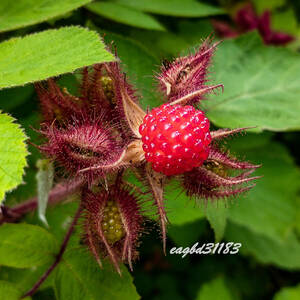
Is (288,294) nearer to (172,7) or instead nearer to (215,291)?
(215,291)

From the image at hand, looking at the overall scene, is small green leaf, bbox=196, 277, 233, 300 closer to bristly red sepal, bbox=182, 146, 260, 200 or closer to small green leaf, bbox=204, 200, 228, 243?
small green leaf, bbox=204, 200, 228, 243

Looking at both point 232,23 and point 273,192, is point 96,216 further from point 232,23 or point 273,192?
point 232,23

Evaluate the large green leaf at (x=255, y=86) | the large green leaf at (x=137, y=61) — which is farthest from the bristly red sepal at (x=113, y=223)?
the large green leaf at (x=255, y=86)

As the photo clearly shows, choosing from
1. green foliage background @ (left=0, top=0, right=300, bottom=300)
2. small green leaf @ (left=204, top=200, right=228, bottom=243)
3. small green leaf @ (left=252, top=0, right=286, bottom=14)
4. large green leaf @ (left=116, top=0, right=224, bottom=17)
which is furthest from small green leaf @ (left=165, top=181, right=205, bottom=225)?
small green leaf @ (left=252, top=0, right=286, bottom=14)

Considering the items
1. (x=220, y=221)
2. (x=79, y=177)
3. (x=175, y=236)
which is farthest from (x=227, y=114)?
(x=79, y=177)

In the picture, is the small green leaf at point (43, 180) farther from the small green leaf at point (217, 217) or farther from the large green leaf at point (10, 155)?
the small green leaf at point (217, 217)

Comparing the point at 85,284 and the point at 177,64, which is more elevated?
the point at 177,64

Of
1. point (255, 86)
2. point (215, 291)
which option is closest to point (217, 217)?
point (255, 86)
